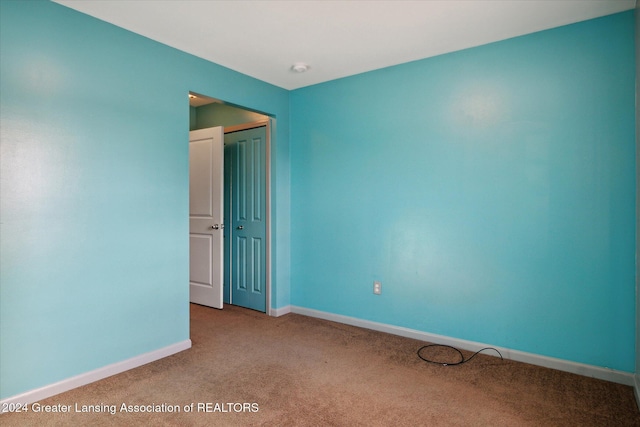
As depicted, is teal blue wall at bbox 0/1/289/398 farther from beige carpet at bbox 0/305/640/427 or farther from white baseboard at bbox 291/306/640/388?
white baseboard at bbox 291/306/640/388

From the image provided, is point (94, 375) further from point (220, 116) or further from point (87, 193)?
point (220, 116)

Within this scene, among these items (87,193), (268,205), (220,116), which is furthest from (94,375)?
(220,116)

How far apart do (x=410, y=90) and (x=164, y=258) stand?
97.3 inches

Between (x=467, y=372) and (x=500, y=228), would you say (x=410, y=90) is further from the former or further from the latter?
(x=467, y=372)

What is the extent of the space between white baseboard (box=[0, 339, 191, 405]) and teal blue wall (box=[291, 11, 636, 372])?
5.04 feet

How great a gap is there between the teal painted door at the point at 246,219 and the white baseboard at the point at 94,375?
1251 millimetres

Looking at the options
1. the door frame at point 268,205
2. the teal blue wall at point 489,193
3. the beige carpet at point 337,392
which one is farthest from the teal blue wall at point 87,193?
the teal blue wall at point 489,193

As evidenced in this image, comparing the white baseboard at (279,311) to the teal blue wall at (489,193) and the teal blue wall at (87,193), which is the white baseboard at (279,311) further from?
the teal blue wall at (87,193)

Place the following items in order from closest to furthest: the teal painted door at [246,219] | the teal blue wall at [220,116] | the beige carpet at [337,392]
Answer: the beige carpet at [337,392] → the teal painted door at [246,219] → the teal blue wall at [220,116]

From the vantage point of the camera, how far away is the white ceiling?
2488 millimetres

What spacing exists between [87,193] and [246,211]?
197 centimetres

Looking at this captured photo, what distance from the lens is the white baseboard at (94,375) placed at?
7.58 feet

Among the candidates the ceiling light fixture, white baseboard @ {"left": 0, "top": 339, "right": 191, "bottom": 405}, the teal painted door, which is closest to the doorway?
the teal painted door

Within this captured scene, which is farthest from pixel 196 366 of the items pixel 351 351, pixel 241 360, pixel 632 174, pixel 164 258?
pixel 632 174
